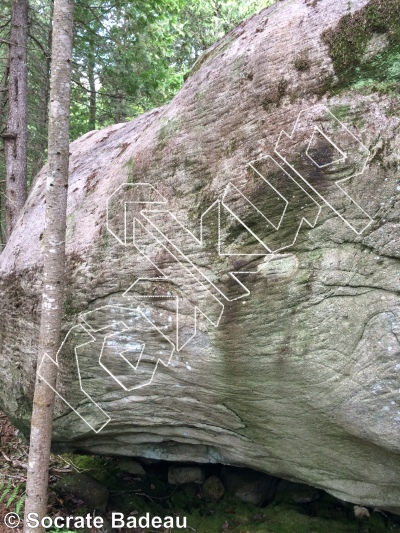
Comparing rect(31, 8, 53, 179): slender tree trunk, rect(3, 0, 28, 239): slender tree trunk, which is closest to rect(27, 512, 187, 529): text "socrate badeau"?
rect(3, 0, 28, 239): slender tree trunk

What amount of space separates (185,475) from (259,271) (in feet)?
13.0

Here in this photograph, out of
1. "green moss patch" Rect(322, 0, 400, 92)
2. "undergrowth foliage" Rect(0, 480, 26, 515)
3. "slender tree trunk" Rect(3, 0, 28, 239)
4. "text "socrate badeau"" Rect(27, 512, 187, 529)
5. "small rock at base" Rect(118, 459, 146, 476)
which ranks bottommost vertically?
"text "socrate badeau"" Rect(27, 512, 187, 529)

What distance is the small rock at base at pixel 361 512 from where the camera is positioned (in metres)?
5.46

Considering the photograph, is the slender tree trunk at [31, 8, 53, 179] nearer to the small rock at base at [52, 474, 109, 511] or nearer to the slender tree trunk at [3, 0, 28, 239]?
the slender tree trunk at [3, 0, 28, 239]

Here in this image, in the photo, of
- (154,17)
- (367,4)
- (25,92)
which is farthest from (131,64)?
(367,4)

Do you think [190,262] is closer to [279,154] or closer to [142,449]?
[279,154]

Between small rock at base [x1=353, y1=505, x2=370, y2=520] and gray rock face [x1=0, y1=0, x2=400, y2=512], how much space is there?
1.24 metres

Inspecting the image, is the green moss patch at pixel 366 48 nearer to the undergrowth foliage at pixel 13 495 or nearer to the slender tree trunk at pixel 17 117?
the undergrowth foliage at pixel 13 495

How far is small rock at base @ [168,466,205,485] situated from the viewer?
6340 mm

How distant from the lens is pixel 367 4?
3.50 metres

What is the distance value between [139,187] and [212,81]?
1269 mm

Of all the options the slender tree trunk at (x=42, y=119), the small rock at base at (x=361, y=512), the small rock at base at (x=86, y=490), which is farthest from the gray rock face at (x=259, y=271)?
the slender tree trunk at (x=42, y=119)

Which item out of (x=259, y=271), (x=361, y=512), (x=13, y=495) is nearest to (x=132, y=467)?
(x=13, y=495)
